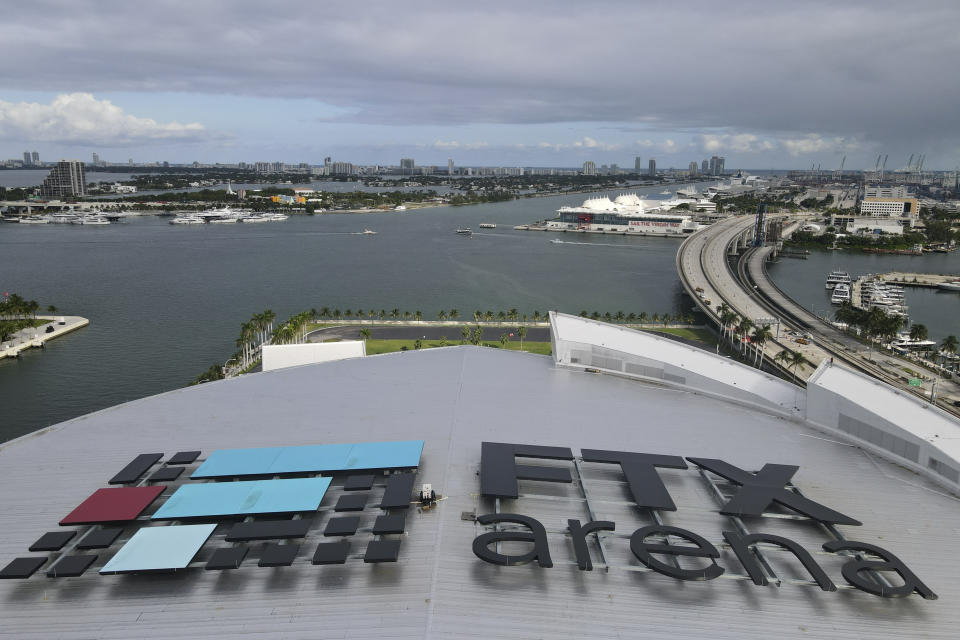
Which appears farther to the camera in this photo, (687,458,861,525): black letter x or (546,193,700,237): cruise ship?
(546,193,700,237): cruise ship

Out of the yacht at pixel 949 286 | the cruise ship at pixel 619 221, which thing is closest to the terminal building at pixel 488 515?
the yacht at pixel 949 286

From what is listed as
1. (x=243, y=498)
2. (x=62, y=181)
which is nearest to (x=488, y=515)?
(x=243, y=498)

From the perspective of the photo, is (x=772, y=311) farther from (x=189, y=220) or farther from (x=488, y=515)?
(x=189, y=220)

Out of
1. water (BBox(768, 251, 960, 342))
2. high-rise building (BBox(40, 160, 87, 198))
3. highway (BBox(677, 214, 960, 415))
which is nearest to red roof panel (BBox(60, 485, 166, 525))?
highway (BBox(677, 214, 960, 415))

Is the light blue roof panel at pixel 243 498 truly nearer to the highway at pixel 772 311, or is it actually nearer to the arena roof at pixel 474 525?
the arena roof at pixel 474 525

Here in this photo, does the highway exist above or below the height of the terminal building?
below

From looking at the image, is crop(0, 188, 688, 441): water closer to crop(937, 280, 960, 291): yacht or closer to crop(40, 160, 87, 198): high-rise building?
crop(937, 280, 960, 291): yacht

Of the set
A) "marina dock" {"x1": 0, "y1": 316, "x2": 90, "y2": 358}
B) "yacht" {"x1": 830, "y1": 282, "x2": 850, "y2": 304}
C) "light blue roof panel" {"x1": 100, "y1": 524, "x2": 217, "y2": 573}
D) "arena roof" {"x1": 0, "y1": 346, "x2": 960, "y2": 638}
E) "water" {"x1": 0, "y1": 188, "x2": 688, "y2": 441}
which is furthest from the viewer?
"yacht" {"x1": 830, "y1": 282, "x2": 850, "y2": 304}
